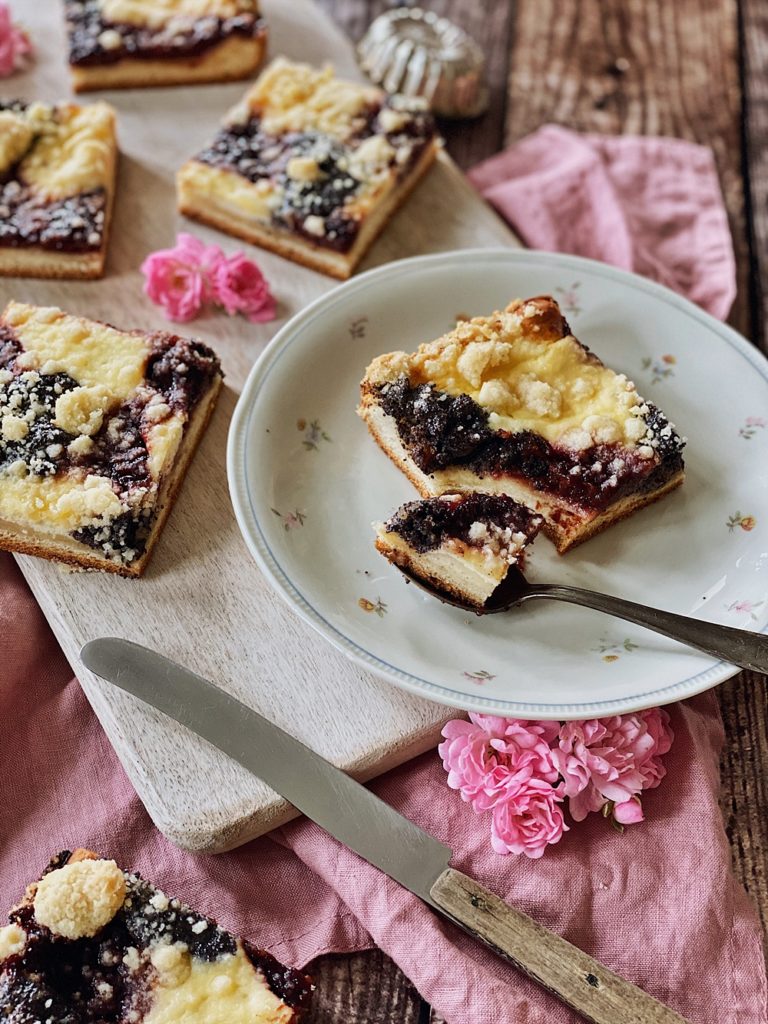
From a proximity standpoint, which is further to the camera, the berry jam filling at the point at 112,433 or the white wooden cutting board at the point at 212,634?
the berry jam filling at the point at 112,433

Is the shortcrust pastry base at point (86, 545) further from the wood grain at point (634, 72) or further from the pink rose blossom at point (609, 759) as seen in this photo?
the wood grain at point (634, 72)

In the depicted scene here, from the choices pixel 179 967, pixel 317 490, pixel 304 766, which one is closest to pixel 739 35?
pixel 317 490

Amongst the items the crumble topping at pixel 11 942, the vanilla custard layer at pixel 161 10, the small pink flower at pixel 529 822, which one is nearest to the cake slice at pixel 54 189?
the vanilla custard layer at pixel 161 10

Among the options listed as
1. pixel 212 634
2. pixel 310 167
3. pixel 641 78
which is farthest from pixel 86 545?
pixel 641 78

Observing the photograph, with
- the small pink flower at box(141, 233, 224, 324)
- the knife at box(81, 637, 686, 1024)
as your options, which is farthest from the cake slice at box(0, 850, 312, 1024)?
the small pink flower at box(141, 233, 224, 324)

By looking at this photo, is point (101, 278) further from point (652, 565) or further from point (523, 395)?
point (652, 565)

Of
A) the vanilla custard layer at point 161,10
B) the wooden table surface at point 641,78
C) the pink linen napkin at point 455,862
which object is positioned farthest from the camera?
the wooden table surface at point 641,78

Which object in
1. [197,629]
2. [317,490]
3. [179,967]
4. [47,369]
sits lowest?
[179,967]
